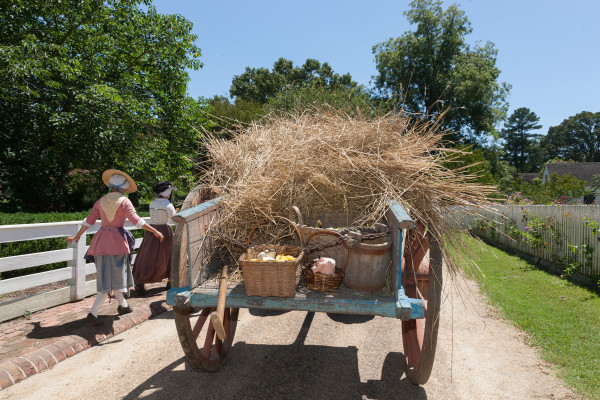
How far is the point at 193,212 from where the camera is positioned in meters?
2.45

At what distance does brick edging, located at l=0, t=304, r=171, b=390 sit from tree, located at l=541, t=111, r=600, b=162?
9457cm

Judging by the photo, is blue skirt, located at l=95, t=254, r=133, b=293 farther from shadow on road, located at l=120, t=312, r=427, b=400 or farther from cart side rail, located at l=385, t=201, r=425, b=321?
cart side rail, located at l=385, t=201, r=425, b=321

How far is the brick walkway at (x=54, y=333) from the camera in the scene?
3.09m

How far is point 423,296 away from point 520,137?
96.4 metres

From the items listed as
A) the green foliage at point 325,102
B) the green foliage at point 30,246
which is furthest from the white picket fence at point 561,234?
the green foliage at point 30,246

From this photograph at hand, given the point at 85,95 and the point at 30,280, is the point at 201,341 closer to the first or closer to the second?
the point at 30,280

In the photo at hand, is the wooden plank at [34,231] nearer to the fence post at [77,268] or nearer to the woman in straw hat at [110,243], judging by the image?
the fence post at [77,268]

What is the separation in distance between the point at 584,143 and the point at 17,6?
9737 cm

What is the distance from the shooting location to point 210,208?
108 inches

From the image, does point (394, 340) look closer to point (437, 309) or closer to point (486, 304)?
point (437, 309)

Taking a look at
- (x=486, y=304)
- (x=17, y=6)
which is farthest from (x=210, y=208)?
(x=17, y=6)

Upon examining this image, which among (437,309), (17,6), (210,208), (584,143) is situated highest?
(584,143)

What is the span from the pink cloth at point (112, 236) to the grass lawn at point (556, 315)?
11.5 ft

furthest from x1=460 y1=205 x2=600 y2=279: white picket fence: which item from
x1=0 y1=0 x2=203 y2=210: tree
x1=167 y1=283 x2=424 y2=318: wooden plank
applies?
x1=0 y1=0 x2=203 y2=210: tree
